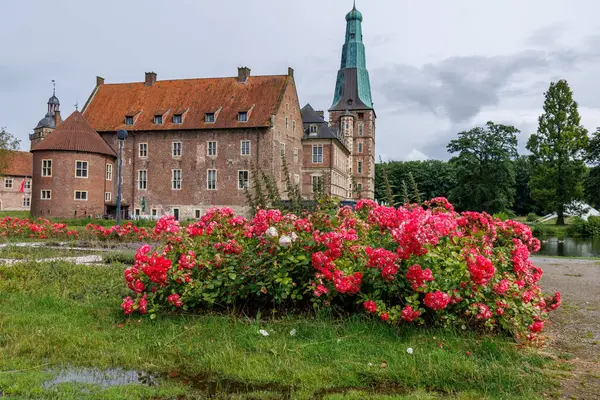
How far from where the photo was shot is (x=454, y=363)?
4.23 m

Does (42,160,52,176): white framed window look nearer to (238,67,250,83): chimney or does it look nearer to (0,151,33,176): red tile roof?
(238,67,250,83): chimney

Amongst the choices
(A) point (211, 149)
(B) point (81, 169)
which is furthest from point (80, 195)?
(A) point (211, 149)

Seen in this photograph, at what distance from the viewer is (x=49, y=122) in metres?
81.4

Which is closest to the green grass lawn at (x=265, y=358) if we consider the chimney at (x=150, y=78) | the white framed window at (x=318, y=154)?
the white framed window at (x=318, y=154)

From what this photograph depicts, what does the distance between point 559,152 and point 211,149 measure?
33717 mm

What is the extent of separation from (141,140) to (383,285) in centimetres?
4096

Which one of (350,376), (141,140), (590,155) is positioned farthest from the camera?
(590,155)

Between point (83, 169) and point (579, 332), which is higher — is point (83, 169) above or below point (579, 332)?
above

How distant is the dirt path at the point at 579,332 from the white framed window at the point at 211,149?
112 ft

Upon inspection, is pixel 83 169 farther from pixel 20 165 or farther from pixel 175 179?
pixel 20 165

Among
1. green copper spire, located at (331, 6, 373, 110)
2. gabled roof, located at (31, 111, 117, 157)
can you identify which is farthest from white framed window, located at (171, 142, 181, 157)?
green copper spire, located at (331, 6, 373, 110)

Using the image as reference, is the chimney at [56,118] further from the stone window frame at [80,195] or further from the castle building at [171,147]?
the stone window frame at [80,195]

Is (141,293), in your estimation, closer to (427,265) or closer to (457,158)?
(427,265)

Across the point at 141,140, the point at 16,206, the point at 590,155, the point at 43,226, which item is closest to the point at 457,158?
the point at 590,155
